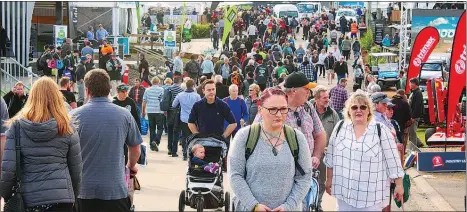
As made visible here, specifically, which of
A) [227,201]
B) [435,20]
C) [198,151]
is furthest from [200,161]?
[435,20]

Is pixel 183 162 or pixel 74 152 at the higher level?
pixel 74 152

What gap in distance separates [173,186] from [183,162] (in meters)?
2.91

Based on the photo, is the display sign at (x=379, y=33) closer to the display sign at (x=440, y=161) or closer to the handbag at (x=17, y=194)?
the display sign at (x=440, y=161)

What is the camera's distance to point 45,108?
22.9 feet

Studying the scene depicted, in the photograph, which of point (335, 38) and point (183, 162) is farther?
point (335, 38)

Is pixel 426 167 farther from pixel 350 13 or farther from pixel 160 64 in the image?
pixel 350 13

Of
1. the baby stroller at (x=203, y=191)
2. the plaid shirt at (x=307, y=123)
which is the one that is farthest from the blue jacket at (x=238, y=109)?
the plaid shirt at (x=307, y=123)

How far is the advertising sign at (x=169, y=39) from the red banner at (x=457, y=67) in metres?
20.1

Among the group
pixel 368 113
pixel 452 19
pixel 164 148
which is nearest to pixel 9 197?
pixel 368 113

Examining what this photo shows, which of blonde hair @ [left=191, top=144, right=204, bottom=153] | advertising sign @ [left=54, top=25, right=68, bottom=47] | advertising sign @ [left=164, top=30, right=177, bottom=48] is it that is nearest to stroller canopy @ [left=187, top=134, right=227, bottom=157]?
blonde hair @ [left=191, top=144, right=204, bottom=153]

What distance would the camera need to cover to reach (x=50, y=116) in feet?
22.9

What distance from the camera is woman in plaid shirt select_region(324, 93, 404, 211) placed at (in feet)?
25.8

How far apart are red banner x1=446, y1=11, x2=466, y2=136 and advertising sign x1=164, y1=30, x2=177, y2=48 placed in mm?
20103

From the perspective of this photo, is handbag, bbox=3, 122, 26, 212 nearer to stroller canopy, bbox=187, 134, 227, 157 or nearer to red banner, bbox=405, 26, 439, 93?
stroller canopy, bbox=187, 134, 227, 157
